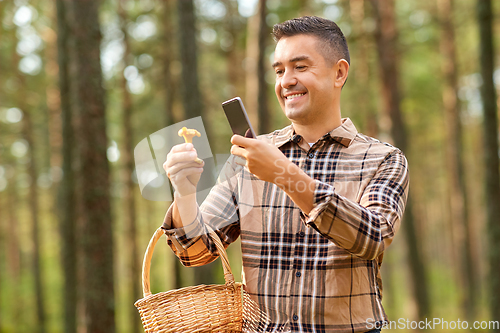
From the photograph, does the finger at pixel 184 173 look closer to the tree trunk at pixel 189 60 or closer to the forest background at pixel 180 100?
the forest background at pixel 180 100

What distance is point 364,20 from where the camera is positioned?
11.2 m

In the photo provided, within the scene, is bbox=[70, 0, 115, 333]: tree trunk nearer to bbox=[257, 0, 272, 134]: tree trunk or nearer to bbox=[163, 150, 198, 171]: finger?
bbox=[257, 0, 272, 134]: tree trunk

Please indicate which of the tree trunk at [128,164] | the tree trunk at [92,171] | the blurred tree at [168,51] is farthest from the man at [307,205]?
the tree trunk at [128,164]

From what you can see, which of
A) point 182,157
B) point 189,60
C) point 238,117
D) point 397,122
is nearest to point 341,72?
point 238,117

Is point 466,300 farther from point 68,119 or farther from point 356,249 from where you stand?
point 356,249

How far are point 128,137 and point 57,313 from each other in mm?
13954

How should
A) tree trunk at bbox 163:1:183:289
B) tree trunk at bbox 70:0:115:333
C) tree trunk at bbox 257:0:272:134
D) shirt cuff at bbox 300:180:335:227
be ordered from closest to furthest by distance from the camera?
shirt cuff at bbox 300:180:335:227 → tree trunk at bbox 70:0:115:333 → tree trunk at bbox 257:0:272:134 → tree trunk at bbox 163:1:183:289

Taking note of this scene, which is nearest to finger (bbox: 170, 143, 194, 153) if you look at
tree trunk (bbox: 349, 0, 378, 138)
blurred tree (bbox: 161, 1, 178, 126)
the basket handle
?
the basket handle

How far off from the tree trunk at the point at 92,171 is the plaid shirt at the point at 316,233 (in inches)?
133

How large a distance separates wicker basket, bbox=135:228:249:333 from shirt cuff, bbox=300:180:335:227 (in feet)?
1.56

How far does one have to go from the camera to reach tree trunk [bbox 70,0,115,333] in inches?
200

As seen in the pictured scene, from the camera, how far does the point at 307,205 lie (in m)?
1.61

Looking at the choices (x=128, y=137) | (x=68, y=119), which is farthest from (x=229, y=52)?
(x=68, y=119)

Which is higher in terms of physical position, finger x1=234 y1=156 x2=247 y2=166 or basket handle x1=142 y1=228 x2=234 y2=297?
finger x1=234 y1=156 x2=247 y2=166
